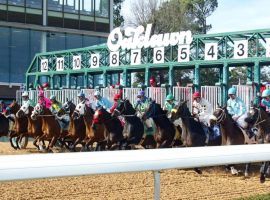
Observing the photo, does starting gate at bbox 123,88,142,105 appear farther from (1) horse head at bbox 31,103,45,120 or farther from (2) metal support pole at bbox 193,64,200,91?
(1) horse head at bbox 31,103,45,120

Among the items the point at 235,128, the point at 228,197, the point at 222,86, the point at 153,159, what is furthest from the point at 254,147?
the point at 222,86

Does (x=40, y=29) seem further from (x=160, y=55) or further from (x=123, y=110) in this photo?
(x=123, y=110)

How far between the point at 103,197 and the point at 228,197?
1.08 meters

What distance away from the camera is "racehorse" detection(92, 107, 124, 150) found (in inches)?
481

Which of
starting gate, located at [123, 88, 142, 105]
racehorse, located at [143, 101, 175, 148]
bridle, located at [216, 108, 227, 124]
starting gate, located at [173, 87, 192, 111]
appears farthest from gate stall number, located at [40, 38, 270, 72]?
bridle, located at [216, 108, 227, 124]

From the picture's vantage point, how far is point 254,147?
3.89m

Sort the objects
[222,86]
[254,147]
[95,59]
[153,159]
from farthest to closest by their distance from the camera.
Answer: [95,59] → [222,86] → [254,147] → [153,159]

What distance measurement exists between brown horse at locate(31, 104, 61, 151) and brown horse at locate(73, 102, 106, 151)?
639 millimetres

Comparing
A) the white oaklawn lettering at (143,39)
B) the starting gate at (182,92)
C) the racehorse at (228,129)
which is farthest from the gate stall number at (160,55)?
the racehorse at (228,129)

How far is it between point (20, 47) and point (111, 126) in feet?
64.3

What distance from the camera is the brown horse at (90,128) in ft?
42.4

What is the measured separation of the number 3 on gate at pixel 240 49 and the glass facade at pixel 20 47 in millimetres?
16543

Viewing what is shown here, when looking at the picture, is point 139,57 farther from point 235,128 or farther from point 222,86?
point 235,128

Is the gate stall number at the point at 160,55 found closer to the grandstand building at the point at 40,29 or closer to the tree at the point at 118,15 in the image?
the grandstand building at the point at 40,29
